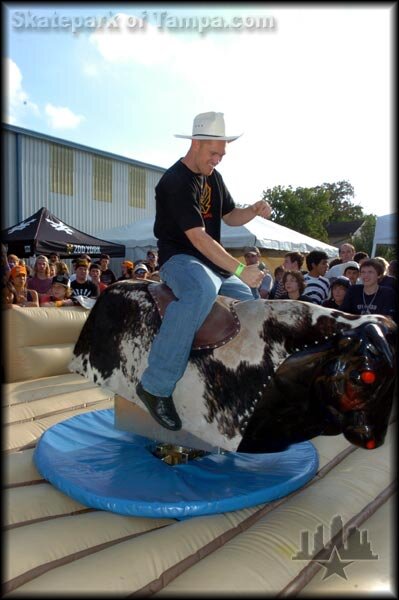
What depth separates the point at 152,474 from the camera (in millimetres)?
2500

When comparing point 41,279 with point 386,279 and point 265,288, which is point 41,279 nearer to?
point 265,288

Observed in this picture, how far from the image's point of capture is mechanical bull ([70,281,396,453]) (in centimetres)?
214

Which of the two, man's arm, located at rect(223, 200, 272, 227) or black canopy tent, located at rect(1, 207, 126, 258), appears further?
black canopy tent, located at rect(1, 207, 126, 258)

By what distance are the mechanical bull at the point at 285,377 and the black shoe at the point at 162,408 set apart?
6 centimetres

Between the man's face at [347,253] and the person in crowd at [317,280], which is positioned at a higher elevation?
the man's face at [347,253]

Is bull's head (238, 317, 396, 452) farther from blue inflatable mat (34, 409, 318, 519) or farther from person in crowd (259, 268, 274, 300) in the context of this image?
person in crowd (259, 268, 274, 300)

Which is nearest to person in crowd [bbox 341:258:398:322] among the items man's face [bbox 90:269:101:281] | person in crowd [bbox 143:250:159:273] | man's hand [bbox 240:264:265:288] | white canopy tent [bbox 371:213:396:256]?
man's hand [bbox 240:264:265:288]

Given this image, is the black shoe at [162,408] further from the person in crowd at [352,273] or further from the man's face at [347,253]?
the man's face at [347,253]

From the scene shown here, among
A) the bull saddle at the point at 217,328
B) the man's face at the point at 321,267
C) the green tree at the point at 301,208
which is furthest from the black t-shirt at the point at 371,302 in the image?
the green tree at the point at 301,208

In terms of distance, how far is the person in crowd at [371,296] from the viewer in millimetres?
4270

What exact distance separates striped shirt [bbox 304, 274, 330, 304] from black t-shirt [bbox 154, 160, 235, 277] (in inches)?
92.9

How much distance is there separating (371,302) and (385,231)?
21.0 ft

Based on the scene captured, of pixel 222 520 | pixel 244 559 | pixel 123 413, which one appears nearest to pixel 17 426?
pixel 123 413

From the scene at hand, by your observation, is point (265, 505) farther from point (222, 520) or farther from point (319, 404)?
point (319, 404)
